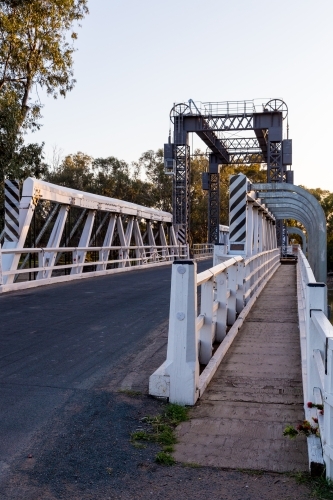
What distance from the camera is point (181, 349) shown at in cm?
510

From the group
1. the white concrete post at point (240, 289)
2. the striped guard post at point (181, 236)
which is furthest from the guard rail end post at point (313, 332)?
the striped guard post at point (181, 236)

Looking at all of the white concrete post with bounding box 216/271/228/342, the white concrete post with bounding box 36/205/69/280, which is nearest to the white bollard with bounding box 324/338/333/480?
the white concrete post with bounding box 216/271/228/342

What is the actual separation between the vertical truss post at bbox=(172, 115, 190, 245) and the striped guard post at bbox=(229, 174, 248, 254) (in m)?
25.9

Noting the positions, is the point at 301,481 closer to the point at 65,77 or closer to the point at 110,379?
the point at 110,379

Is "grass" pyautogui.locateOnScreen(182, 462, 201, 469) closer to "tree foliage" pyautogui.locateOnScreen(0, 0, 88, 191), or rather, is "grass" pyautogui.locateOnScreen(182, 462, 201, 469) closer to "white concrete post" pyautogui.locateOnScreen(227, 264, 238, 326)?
"white concrete post" pyautogui.locateOnScreen(227, 264, 238, 326)

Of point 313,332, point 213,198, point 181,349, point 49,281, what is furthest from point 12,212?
point 213,198

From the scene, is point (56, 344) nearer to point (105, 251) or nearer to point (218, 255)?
point (218, 255)

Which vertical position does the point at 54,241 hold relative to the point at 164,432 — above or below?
above

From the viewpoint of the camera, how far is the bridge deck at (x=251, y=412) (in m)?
4.00

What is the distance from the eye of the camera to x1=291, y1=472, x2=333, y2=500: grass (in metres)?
3.40

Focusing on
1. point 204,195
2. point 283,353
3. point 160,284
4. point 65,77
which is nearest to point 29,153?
point 65,77

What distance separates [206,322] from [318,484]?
10.1 feet

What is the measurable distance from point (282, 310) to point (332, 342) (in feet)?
27.8

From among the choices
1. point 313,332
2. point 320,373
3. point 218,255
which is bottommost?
point 320,373
